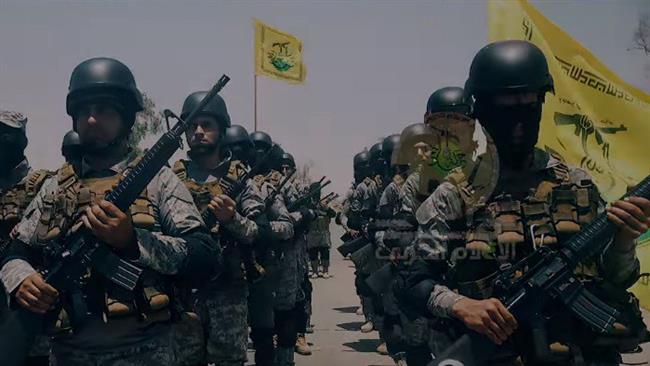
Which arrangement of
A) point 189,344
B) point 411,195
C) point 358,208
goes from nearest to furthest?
point 189,344 < point 411,195 < point 358,208

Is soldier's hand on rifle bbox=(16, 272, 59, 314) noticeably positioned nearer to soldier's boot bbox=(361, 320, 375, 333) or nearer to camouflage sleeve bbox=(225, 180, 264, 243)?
camouflage sleeve bbox=(225, 180, 264, 243)

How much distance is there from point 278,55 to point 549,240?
47.6 feet

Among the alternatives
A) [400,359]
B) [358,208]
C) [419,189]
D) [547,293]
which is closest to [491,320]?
[547,293]

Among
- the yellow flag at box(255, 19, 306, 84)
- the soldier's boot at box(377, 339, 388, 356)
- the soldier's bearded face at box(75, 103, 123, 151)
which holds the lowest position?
the soldier's boot at box(377, 339, 388, 356)

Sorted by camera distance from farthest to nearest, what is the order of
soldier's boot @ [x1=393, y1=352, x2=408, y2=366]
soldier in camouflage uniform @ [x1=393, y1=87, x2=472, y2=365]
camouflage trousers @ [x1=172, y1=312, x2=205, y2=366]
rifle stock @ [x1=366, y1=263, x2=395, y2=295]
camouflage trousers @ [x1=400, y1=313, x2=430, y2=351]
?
1. soldier's boot @ [x1=393, y1=352, x2=408, y2=366]
2. camouflage trousers @ [x1=400, y1=313, x2=430, y2=351]
3. rifle stock @ [x1=366, y1=263, x2=395, y2=295]
4. soldier in camouflage uniform @ [x1=393, y1=87, x2=472, y2=365]
5. camouflage trousers @ [x1=172, y1=312, x2=205, y2=366]

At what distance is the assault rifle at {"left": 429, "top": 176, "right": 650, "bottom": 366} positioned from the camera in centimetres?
Result: 257

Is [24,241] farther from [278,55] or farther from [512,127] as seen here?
[278,55]

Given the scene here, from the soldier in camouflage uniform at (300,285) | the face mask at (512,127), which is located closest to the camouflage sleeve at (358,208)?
the soldier in camouflage uniform at (300,285)

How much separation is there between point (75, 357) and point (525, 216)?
1987 millimetres

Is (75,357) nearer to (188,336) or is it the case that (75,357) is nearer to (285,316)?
(188,336)

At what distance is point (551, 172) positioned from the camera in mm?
2826

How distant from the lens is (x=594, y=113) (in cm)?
554

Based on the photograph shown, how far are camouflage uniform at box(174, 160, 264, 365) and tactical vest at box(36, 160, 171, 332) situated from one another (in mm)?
1774

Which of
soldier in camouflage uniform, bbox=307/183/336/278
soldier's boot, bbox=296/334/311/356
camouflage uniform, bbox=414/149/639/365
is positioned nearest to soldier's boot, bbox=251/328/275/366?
soldier's boot, bbox=296/334/311/356
